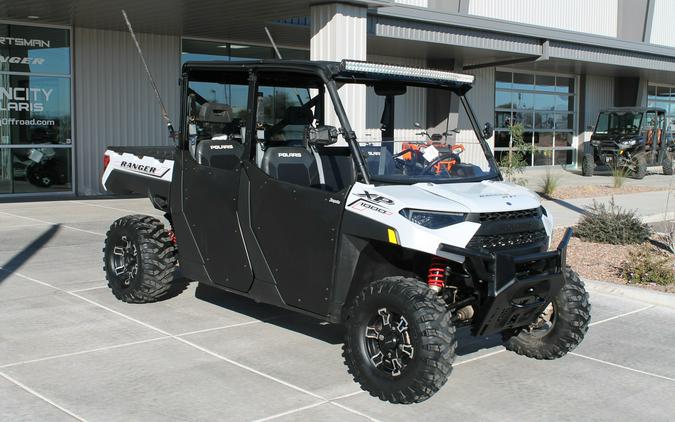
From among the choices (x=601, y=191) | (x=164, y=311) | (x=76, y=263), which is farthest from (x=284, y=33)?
(x=164, y=311)

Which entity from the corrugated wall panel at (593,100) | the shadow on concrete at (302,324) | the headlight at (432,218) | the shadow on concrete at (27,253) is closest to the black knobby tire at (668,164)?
the corrugated wall panel at (593,100)

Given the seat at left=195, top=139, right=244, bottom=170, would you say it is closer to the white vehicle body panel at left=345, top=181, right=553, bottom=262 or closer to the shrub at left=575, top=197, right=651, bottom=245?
the white vehicle body panel at left=345, top=181, right=553, bottom=262

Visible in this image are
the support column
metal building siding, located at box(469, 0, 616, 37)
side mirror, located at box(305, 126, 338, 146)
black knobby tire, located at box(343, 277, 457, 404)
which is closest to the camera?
black knobby tire, located at box(343, 277, 457, 404)

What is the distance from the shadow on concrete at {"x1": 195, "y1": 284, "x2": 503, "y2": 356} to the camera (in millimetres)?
5965

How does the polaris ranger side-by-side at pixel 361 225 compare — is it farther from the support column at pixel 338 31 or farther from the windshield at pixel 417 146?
the support column at pixel 338 31

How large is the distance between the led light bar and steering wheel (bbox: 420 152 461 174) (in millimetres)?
544

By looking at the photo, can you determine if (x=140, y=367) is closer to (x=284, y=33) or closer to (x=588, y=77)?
(x=284, y=33)

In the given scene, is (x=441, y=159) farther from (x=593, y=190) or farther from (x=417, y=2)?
(x=417, y=2)

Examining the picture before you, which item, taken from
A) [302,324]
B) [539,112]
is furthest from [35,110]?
[539,112]

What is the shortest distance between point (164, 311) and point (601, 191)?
47.5 feet

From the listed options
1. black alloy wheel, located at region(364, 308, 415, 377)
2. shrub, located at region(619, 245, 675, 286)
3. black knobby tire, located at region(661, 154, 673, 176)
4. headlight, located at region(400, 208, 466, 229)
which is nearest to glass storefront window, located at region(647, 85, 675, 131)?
black knobby tire, located at region(661, 154, 673, 176)

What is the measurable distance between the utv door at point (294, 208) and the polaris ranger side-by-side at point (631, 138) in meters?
20.1

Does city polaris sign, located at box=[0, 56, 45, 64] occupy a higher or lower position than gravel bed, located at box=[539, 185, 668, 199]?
higher

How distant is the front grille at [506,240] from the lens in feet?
15.2
